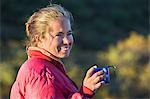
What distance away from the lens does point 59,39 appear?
2.82 metres

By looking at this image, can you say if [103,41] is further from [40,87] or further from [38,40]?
[40,87]

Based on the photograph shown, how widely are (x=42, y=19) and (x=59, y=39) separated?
0.40ft

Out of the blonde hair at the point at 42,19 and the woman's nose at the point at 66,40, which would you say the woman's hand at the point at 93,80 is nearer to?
the woman's nose at the point at 66,40

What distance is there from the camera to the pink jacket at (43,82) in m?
2.68

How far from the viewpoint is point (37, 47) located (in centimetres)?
287

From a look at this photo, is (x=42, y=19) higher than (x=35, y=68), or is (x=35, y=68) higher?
(x=42, y=19)

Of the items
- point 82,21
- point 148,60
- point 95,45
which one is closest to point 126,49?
point 148,60

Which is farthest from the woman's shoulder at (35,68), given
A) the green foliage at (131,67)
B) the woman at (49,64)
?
the green foliage at (131,67)

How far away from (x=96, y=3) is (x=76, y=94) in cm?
3202

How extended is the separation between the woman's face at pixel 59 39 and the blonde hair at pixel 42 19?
24 mm

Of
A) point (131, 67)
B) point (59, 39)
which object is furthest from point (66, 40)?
point (131, 67)

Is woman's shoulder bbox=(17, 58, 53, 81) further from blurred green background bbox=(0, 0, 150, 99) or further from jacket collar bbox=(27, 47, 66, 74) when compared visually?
blurred green background bbox=(0, 0, 150, 99)

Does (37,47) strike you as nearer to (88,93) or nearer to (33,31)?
(33,31)

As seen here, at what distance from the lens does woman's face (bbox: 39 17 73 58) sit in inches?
111
